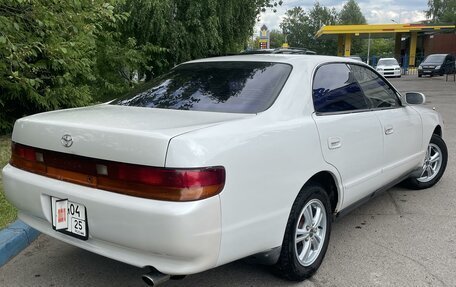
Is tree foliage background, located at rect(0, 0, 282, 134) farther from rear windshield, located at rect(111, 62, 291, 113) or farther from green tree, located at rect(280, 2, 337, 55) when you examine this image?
green tree, located at rect(280, 2, 337, 55)

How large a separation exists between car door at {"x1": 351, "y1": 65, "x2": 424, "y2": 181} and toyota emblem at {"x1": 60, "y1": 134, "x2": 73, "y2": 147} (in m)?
2.62

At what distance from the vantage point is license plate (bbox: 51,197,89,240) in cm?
279

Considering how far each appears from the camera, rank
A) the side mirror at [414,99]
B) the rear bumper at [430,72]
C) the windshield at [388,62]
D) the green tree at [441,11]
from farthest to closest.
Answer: the green tree at [441,11] → the windshield at [388,62] → the rear bumper at [430,72] → the side mirror at [414,99]

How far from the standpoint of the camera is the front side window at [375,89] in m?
4.34

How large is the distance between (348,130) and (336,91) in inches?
14.3

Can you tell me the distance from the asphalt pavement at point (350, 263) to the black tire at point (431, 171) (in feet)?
2.71

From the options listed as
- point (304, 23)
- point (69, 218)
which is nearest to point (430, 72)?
point (69, 218)

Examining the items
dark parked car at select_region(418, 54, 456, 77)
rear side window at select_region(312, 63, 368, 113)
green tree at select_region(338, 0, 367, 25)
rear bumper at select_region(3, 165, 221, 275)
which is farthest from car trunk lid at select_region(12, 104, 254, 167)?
green tree at select_region(338, 0, 367, 25)

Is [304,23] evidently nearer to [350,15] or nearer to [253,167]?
[350,15]

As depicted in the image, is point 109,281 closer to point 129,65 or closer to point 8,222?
point 8,222

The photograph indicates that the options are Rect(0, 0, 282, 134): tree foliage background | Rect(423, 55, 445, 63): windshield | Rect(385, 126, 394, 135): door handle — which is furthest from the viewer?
Rect(423, 55, 445, 63): windshield

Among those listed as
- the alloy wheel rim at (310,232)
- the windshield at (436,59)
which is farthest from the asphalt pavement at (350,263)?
the windshield at (436,59)

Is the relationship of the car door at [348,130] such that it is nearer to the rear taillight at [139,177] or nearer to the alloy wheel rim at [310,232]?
the alloy wheel rim at [310,232]

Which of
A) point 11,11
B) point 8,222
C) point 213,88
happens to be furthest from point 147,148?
point 11,11
